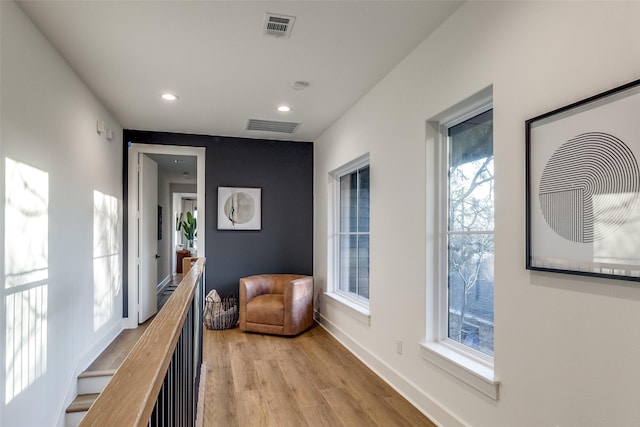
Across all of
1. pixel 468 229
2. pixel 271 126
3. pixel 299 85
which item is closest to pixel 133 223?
pixel 271 126

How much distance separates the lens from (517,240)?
1.97 metres

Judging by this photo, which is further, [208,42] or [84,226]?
[84,226]

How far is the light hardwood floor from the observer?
2686 millimetres

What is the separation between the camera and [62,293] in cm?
307

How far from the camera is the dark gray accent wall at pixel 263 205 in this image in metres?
5.59

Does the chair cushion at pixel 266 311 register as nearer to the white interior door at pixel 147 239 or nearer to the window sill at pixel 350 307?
the window sill at pixel 350 307

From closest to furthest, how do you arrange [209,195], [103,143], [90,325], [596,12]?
[596,12] → [90,325] → [103,143] → [209,195]

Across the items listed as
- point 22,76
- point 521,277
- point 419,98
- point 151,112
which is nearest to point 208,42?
point 22,76

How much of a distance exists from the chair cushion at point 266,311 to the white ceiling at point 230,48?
7.32 ft

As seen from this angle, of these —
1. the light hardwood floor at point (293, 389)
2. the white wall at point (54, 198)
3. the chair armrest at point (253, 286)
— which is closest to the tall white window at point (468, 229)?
the light hardwood floor at point (293, 389)

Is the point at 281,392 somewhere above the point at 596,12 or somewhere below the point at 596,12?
below

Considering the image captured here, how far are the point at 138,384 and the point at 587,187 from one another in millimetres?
1682

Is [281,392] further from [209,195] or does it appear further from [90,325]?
[209,195]

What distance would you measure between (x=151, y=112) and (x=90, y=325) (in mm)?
2295
